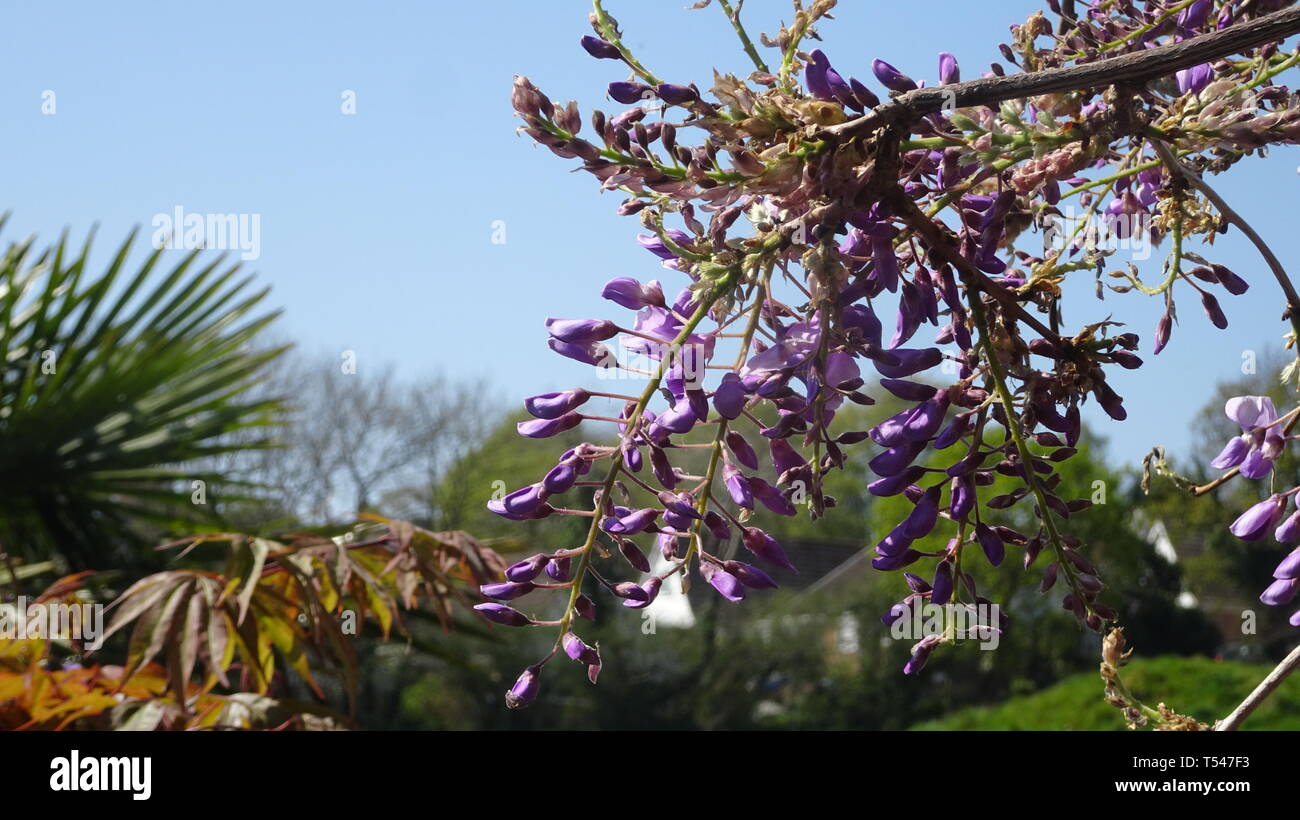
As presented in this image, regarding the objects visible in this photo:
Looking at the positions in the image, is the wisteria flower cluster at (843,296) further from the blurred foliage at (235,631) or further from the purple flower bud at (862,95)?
the blurred foliage at (235,631)

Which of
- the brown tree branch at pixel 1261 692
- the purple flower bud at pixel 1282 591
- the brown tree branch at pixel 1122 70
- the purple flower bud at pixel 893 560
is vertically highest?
the brown tree branch at pixel 1122 70

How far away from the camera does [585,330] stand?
870 mm

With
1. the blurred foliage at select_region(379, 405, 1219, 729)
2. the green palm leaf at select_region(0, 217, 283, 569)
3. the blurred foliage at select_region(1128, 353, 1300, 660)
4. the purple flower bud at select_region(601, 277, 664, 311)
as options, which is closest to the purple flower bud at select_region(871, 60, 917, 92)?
the purple flower bud at select_region(601, 277, 664, 311)

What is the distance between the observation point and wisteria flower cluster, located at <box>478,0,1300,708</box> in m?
0.79

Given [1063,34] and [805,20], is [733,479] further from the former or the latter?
[1063,34]

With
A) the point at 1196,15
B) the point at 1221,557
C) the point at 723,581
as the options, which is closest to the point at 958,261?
the point at 723,581

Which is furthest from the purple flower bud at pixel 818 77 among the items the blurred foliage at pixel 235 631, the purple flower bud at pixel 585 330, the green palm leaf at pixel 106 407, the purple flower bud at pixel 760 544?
the green palm leaf at pixel 106 407

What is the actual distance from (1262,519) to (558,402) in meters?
0.60

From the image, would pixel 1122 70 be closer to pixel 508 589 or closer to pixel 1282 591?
pixel 1282 591

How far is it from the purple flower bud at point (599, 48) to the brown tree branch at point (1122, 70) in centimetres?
28

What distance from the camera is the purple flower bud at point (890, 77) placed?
0.85m

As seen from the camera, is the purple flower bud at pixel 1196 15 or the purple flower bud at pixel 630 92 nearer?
the purple flower bud at pixel 630 92
